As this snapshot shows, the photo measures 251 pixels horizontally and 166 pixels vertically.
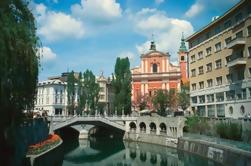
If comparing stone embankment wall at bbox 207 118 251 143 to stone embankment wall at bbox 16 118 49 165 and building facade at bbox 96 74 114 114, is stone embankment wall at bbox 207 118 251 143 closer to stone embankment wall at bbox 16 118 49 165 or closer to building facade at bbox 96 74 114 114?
stone embankment wall at bbox 16 118 49 165

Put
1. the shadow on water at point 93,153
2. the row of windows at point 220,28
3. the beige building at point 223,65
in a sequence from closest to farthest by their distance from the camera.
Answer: the beige building at point 223,65, the row of windows at point 220,28, the shadow on water at point 93,153

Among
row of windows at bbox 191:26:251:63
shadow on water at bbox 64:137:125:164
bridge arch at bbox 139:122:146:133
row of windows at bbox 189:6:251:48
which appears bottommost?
shadow on water at bbox 64:137:125:164

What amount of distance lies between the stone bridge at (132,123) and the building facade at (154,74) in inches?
665

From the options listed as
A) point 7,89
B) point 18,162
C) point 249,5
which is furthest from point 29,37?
point 249,5

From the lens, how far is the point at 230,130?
128 ft

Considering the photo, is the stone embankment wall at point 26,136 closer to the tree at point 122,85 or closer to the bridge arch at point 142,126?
the bridge arch at point 142,126

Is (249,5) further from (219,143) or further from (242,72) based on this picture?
(219,143)

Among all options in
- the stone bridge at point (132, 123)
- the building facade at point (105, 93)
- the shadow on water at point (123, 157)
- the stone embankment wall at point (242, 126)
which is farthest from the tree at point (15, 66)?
the building facade at point (105, 93)


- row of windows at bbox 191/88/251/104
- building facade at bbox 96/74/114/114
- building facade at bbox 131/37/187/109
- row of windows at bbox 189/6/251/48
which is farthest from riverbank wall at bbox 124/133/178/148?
building facade at bbox 96/74/114/114

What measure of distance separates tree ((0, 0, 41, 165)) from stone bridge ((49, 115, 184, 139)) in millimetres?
36300

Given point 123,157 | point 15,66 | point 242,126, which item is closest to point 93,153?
point 123,157

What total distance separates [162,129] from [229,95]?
Answer: 19.4m

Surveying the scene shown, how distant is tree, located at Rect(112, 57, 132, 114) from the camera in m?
73.0

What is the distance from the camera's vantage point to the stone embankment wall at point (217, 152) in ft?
91.6
